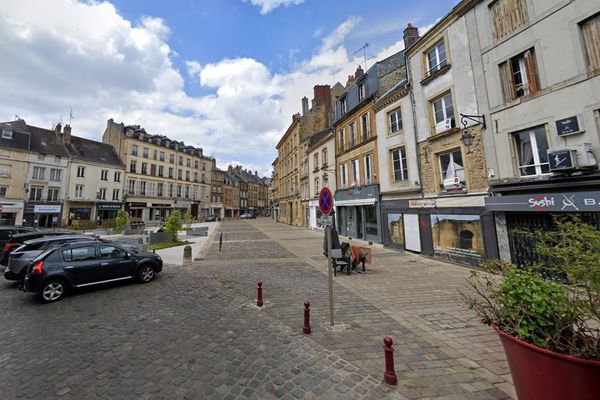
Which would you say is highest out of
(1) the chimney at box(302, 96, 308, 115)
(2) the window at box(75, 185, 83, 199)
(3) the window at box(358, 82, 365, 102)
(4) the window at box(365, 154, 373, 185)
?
(1) the chimney at box(302, 96, 308, 115)

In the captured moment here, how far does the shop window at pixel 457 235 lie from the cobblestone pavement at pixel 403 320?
0.96m

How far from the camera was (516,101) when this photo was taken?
863 cm

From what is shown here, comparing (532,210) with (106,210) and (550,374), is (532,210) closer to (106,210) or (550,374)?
(550,374)

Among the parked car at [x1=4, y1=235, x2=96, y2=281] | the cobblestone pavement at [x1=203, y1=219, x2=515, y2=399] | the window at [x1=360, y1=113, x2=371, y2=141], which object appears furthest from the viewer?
the window at [x1=360, y1=113, x2=371, y2=141]

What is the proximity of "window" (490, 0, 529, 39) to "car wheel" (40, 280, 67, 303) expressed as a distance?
1620cm

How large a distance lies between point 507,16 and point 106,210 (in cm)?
4254

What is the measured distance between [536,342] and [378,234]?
1366 cm

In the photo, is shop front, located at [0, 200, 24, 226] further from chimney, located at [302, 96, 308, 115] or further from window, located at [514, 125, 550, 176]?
window, located at [514, 125, 550, 176]

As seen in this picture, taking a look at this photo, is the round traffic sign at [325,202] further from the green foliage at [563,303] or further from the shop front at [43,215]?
the shop front at [43,215]

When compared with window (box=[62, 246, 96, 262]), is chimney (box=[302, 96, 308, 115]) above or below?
above

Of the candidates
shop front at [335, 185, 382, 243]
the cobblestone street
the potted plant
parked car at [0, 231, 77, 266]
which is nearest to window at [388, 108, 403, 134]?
shop front at [335, 185, 382, 243]

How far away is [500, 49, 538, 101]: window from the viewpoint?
8.29 meters

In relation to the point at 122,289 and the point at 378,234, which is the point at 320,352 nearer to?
the point at 122,289

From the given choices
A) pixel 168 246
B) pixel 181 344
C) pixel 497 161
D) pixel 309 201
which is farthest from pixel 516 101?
pixel 309 201
